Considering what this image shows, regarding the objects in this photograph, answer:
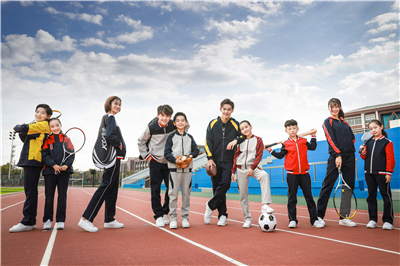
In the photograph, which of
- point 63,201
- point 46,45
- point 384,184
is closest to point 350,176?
point 384,184

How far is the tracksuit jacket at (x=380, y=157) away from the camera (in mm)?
4613

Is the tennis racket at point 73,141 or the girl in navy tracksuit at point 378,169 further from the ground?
the tennis racket at point 73,141

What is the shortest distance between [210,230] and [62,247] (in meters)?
2.16

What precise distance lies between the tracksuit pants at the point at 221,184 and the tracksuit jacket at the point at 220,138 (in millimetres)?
126

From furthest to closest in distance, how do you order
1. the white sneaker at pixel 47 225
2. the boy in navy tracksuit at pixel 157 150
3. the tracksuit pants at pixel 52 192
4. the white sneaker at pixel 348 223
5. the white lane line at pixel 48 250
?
1. the boy in navy tracksuit at pixel 157 150
2. the white sneaker at pixel 348 223
3. the tracksuit pants at pixel 52 192
4. the white sneaker at pixel 47 225
5. the white lane line at pixel 48 250

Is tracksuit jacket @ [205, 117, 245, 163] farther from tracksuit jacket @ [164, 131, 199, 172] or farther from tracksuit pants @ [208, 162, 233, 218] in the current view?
tracksuit jacket @ [164, 131, 199, 172]

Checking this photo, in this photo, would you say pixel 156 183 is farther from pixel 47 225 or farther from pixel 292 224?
pixel 292 224

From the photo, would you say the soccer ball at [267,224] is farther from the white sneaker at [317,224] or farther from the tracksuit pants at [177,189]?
the tracksuit pants at [177,189]

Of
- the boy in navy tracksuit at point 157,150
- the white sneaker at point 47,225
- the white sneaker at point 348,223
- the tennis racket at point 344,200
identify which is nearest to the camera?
the white sneaker at point 47,225

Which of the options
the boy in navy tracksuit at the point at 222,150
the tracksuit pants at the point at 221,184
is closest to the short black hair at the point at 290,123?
the boy in navy tracksuit at the point at 222,150

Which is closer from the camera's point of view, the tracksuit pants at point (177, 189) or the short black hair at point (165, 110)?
the tracksuit pants at point (177, 189)

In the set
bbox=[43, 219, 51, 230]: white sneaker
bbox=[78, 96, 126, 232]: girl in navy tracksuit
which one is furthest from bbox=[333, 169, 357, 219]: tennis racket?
bbox=[43, 219, 51, 230]: white sneaker

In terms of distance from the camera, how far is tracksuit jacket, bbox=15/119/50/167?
419 cm

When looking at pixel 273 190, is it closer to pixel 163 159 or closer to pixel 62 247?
pixel 163 159
